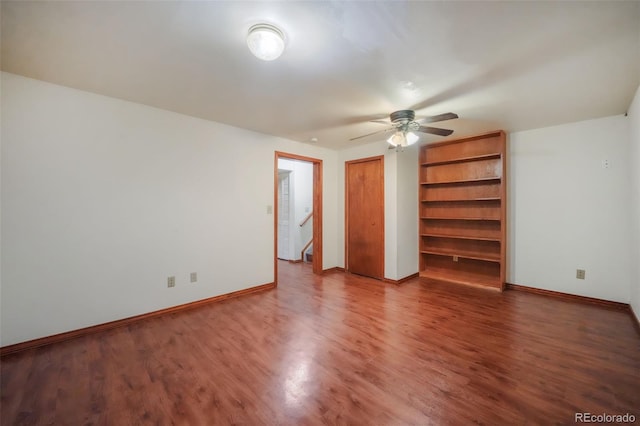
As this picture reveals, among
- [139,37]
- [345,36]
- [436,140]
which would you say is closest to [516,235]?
[436,140]

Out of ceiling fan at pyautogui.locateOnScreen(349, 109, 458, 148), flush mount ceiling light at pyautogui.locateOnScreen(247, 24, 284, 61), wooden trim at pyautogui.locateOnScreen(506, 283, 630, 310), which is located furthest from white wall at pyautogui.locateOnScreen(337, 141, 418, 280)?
flush mount ceiling light at pyautogui.locateOnScreen(247, 24, 284, 61)

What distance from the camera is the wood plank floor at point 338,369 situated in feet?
5.02

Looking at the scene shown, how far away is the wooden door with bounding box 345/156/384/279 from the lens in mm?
4387

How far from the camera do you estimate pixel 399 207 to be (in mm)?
4219

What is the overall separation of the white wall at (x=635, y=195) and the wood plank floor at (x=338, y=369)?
35 cm

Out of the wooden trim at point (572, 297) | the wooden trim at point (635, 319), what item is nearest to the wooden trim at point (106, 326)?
the wooden trim at point (572, 297)

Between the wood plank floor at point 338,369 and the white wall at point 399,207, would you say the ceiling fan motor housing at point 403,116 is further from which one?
the wood plank floor at point 338,369

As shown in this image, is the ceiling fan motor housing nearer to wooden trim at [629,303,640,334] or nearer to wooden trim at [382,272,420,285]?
wooden trim at [382,272,420,285]

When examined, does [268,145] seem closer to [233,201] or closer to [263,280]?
[233,201]

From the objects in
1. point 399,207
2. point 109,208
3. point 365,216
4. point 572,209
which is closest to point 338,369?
point 109,208

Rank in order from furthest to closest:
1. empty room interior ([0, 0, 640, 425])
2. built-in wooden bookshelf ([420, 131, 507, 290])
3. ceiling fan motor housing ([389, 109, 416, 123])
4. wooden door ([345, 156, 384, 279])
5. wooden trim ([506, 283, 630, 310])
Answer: wooden door ([345, 156, 384, 279]), built-in wooden bookshelf ([420, 131, 507, 290]), wooden trim ([506, 283, 630, 310]), ceiling fan motor housing ([389, 109, 416, 123]), empty room interior ([0, 0, 640, 425])

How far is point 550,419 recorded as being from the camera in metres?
1.47

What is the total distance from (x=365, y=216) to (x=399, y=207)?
2.12ft

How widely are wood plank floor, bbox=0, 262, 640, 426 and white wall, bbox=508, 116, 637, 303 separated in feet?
1.55
